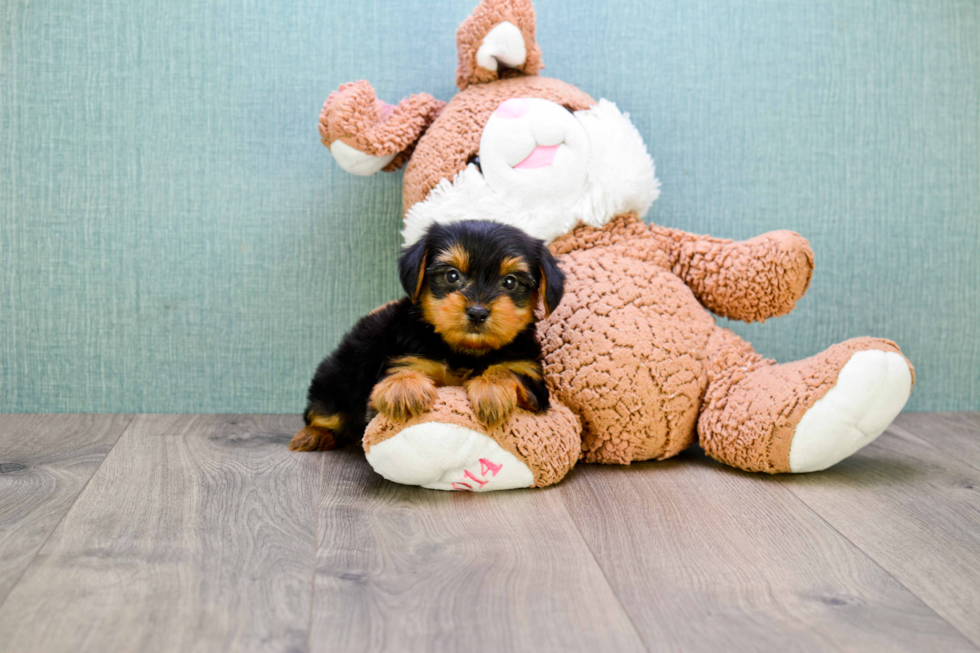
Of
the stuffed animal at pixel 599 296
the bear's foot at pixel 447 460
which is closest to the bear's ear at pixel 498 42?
the stuffed animal at pixel 599 296

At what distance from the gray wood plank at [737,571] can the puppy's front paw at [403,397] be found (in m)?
0.40

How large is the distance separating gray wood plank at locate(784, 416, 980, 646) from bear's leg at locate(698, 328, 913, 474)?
10cm

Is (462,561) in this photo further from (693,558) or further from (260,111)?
(260,111)

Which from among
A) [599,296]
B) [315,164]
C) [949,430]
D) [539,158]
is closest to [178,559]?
[599,296]

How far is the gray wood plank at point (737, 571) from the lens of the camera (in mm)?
1238

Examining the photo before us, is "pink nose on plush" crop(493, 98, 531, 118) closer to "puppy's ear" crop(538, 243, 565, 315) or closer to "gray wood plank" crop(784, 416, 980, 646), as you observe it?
"puppy's ear" crop(538, 243, 565, 315)

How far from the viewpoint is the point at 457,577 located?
4.63 feet

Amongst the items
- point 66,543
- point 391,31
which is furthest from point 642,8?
point 66,543

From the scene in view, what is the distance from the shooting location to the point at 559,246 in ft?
7.22

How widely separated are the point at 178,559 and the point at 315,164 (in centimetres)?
139

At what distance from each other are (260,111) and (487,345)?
1201mm

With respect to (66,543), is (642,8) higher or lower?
higher

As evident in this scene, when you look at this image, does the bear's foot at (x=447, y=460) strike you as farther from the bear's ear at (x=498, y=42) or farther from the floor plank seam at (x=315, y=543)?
the bear's ear at (x=498, y=42)

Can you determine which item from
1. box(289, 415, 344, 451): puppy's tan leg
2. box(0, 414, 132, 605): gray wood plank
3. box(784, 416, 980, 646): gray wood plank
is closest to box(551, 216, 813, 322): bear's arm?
box(784, 416, 980, 646): gray wood plank
